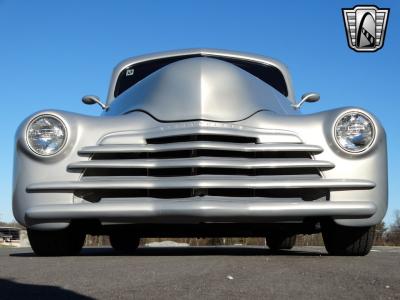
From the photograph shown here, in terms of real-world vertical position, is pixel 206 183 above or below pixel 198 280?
above

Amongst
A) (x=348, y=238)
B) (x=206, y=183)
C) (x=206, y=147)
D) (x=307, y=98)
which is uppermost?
(x=307, y=98)

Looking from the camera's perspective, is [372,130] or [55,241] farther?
[55,241]

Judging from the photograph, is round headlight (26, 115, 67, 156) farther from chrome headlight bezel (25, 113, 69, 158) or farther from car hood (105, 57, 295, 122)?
car hood (105, 57, 295, 122)

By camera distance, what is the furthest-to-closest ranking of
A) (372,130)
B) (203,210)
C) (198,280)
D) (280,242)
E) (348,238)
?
(280,242) → (348,238) → (372,130) → (203,210) → (198,280)

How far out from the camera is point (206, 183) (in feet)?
12.6

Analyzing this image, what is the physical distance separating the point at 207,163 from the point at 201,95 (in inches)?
30.8

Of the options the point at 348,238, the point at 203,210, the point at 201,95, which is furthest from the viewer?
the point at 201,95

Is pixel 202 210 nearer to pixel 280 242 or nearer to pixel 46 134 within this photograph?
pixel 46 134

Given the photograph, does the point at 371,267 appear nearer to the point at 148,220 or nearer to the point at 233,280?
the point at 233,280

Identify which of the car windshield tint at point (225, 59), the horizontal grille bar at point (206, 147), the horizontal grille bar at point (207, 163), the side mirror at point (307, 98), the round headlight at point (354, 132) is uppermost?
the car windshield tint at point (225, 59)

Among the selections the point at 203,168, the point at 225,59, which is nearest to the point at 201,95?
the point at 203,168

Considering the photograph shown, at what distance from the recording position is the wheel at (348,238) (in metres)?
4.14

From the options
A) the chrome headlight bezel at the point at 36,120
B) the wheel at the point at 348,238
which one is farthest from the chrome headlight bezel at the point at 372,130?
the chrome headlight bezel at the point at 36,120

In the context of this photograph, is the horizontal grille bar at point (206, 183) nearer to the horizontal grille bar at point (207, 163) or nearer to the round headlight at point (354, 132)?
the horizontal grille bar at point (207, 163)
